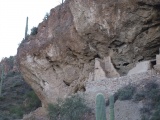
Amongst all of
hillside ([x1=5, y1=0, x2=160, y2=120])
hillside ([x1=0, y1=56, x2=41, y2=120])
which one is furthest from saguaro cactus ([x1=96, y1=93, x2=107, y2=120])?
hillside ([x1=0, y1=56, x2=41, y2=120])

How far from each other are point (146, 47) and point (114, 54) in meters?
1.68

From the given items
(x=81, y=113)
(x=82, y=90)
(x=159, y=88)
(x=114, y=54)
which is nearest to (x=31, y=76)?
(x=82, y=90)

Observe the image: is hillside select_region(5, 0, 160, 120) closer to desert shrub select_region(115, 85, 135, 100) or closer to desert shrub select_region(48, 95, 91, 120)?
desert shrub select_region(48, 95, 91, 120)

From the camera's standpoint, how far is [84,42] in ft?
76.5

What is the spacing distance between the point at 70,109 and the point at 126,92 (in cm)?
267

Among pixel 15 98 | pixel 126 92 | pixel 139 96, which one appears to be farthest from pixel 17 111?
pixel 139 96

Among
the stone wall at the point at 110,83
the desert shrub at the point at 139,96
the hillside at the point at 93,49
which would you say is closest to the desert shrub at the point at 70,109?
the hillside at the point at 93,49

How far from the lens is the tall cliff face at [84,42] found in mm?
21531

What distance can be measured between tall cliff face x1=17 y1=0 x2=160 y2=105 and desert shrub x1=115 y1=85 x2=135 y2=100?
2.98 meters

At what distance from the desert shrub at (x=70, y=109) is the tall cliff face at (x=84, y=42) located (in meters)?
3.16

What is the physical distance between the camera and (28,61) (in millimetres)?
→ 26500

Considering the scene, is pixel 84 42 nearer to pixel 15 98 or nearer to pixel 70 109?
pixel 70 109

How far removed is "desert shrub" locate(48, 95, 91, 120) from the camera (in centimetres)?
1989

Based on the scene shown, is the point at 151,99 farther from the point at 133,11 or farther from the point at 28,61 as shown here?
the point at 28,61
